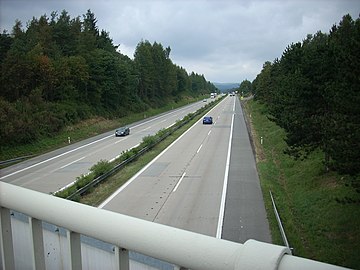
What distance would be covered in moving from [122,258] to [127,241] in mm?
200

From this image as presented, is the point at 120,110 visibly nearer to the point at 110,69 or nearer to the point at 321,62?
the point at 110,69

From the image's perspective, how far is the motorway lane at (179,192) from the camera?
1515 centimetres

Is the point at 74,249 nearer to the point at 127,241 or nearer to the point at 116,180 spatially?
the point at 127,241

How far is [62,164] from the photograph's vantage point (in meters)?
27.2

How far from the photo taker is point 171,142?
3631 centimetres

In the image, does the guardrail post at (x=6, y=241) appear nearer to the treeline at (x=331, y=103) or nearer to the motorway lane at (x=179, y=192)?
the motorway lane at (x=179, y=192)

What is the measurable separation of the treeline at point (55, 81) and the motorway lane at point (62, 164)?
168 inches

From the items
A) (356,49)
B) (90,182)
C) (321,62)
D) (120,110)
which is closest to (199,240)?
(356,49)

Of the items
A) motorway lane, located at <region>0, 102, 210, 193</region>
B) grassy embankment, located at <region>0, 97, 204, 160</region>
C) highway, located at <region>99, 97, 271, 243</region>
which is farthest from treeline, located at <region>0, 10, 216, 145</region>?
highway, located at <region>99, 97, 271, 243</region>

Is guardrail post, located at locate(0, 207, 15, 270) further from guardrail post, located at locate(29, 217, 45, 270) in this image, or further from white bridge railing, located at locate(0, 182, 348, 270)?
guardrail post, located at locate(29, 217, 45, 270)

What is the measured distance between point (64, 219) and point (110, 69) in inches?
2284

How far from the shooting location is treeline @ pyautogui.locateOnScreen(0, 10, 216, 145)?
36281 mm

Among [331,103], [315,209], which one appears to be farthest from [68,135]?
[331,103]

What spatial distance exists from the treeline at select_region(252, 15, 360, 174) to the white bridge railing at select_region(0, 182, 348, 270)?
1160cm
